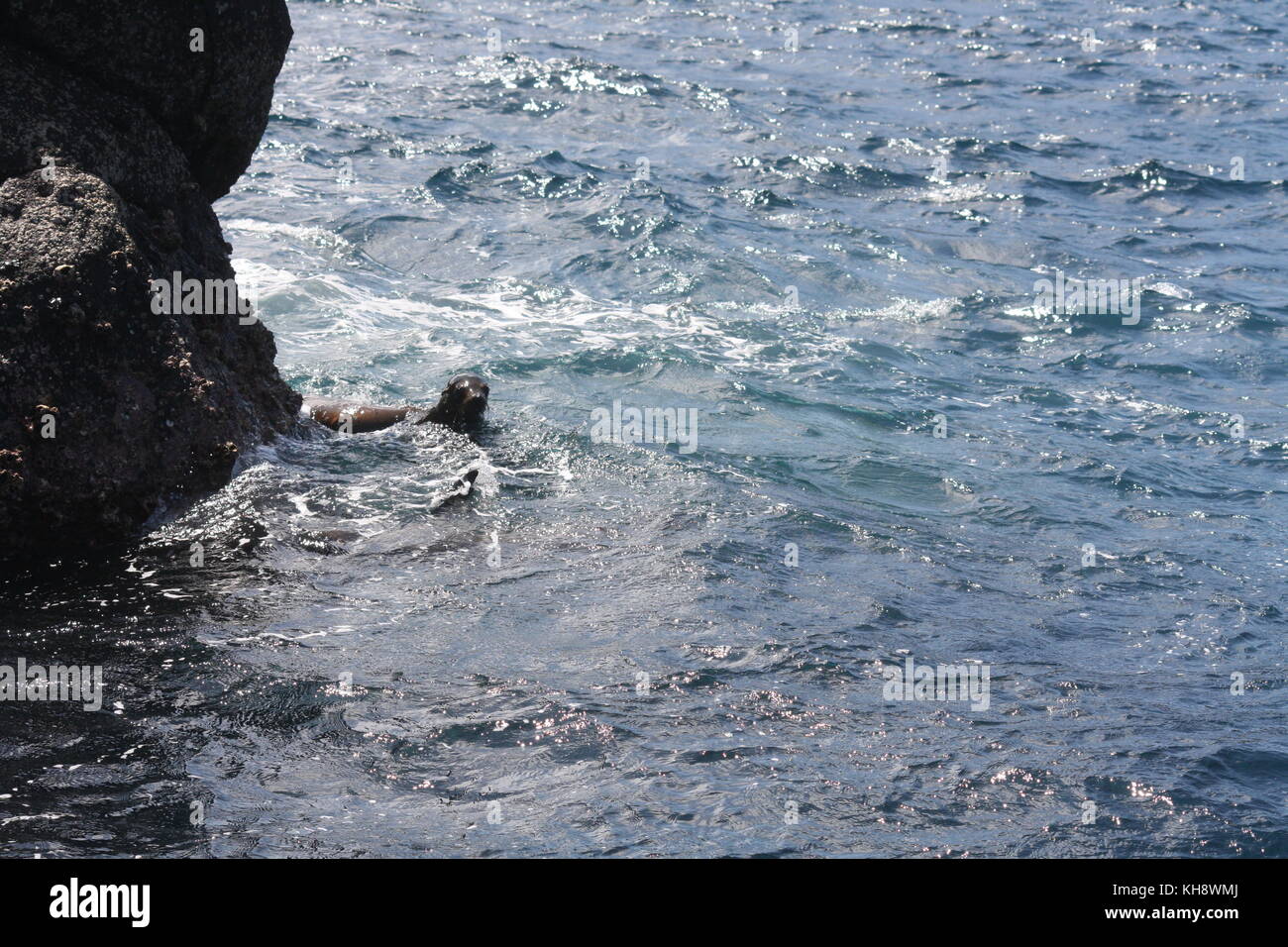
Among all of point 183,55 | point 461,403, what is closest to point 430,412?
point 461,403

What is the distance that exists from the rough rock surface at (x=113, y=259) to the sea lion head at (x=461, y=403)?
4.66ft

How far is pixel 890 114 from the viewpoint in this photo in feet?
63.0

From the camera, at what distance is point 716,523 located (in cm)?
792

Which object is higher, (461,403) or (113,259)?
(113,259)

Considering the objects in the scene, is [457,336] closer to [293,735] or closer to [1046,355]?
[1046,355]

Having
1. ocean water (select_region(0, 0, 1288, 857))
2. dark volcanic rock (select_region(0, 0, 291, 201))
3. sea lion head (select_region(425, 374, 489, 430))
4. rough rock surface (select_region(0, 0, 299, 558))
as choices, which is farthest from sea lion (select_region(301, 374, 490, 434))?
dark volcanic rock (select_region(0, 0, 291, 201))

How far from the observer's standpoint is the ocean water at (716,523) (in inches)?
199

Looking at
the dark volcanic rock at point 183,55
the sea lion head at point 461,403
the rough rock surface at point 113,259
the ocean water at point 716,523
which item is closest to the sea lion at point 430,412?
the sea lion head at point 461,403

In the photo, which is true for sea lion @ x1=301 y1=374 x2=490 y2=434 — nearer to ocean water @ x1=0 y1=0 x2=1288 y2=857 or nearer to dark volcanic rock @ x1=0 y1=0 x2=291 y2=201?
ocean water @ x1=0 y1=0 x2=1288 y2=857

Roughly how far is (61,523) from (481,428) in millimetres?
3288

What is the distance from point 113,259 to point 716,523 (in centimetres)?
364

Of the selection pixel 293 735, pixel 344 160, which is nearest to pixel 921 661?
pixel 293 735

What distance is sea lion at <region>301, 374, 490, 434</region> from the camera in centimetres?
872

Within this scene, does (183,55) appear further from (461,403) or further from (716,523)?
(716,523)
